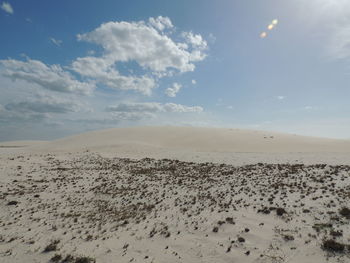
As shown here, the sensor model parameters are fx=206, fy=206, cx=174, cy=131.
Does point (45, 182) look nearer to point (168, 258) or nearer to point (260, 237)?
point (168, 258)

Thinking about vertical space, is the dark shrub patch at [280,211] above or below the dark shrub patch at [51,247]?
above

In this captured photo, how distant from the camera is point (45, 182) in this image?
1886 centimetres

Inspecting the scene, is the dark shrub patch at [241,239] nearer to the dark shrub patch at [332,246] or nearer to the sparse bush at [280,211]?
the dark shrub patch at [332,246]

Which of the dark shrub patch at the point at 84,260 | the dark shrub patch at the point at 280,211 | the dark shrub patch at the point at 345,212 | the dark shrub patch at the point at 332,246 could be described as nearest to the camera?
the dark shrub patch at the point at 332,246

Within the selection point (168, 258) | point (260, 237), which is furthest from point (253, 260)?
point (168, 258)

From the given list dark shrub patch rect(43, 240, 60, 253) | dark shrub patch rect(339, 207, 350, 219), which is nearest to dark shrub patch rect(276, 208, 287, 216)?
dark shrub patch rect(339, 207, 350, 219)

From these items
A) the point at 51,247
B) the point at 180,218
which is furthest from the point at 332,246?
the point at 51,247

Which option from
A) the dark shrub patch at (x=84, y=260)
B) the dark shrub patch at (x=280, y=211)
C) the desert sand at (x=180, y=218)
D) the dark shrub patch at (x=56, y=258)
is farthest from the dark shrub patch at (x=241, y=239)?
the dark shrub patch at (x=56, y=258)

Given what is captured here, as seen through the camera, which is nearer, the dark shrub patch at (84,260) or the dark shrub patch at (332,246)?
the dark shrub patch at (332,246)

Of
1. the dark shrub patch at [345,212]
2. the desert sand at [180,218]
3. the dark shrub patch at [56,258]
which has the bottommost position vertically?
the dark shrub patch at [56,258]

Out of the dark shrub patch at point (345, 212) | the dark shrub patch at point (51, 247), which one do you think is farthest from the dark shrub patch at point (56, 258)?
the dark shrub patch at point (345, 212)

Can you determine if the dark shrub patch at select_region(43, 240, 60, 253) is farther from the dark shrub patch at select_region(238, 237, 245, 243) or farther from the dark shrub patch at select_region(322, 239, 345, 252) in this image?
the dark shrub patch at select_region(322, 239, 345, 252)

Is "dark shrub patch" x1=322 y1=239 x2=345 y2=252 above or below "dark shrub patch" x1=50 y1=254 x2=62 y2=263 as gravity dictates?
above

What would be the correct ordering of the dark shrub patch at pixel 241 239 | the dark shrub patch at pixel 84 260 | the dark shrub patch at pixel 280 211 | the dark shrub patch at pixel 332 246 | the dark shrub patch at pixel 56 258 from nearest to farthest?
1. the dark shrub patch at pixel 332 246
2. the dark shrub patch at pixel 84 260
3. the dark shrub patch at pixel 56 258
4. the dark shrub patch at pixel 241 239
5. the dark shrub patch at pixel 280 211
